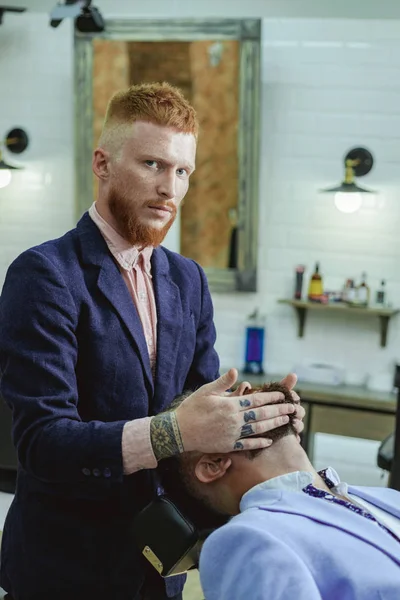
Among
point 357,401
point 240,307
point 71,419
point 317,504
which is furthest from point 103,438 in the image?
point 240,307

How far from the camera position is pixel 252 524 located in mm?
1247

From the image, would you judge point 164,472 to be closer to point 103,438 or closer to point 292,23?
point 103,438

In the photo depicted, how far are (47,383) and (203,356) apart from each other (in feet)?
1.39

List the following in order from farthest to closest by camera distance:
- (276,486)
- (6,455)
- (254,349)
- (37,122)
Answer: (37,122), (254,349), (6,455), (276,486)

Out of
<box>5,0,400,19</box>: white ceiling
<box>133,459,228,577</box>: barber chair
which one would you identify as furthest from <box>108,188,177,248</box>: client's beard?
<box>5,0,400,19</box>: white ceiling

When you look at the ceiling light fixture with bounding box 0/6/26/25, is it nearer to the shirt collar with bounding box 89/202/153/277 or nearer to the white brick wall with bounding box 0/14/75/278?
the white brick wall with bounding box 0/14/75/278

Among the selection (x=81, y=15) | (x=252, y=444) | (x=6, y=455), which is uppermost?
(x=81, y=15)

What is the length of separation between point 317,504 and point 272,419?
0.55 ft

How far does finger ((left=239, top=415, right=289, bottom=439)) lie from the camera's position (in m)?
1.31

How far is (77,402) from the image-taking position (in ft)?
4.73

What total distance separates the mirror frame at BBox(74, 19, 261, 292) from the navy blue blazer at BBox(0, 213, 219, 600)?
101 inches

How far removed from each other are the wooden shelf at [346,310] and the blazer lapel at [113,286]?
2629mm

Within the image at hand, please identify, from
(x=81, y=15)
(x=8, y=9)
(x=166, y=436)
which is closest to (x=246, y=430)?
(x=166, y=436)

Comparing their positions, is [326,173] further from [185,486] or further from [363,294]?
[185,486]
